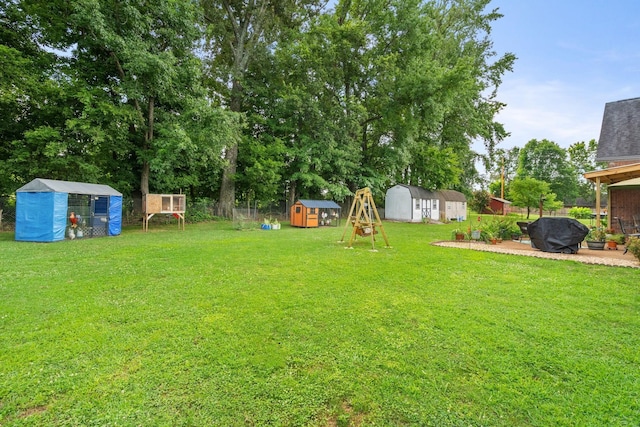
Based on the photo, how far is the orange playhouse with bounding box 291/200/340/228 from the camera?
16.7 meters

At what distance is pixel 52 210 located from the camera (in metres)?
9.84

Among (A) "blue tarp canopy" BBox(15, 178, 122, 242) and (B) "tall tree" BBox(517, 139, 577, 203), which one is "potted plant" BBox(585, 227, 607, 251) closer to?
(A) "blue tarp canopy" BBox(15, 178, 122, 242)

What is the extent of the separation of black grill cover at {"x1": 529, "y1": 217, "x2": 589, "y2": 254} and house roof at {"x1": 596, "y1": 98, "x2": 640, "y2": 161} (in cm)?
910

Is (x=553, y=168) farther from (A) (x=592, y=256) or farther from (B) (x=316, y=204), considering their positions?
(A) (x=592, y=256)

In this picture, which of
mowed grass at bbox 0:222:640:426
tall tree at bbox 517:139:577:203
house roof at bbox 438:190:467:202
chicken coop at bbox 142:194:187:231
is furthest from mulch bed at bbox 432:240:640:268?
tall tree at bbox 517:139:577:203

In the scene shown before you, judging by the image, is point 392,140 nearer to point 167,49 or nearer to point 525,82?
point 525,82

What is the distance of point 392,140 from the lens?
23.8 m

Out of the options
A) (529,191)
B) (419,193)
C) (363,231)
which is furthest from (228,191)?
(529,191)

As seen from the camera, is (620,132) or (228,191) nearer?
(620,132)

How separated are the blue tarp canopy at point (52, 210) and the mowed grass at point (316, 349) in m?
5.17

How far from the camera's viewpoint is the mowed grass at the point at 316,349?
2.07 m

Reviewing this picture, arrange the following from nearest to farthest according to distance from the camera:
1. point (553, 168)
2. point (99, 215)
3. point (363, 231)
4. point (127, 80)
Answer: point (363, 231), point (99, 215), point (127, 80), point (553, 168)

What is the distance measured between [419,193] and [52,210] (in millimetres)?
21659

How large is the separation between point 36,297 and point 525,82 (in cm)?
2256
